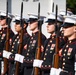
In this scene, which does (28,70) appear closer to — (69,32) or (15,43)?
(15,43)

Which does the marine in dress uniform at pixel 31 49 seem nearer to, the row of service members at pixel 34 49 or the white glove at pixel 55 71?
the row of service members at pixel 34 49

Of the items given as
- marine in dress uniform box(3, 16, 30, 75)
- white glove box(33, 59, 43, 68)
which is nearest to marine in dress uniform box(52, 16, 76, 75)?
white glove box(33, 59, 43, 68)

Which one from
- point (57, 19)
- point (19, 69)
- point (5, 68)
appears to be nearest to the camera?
point (57, 19)

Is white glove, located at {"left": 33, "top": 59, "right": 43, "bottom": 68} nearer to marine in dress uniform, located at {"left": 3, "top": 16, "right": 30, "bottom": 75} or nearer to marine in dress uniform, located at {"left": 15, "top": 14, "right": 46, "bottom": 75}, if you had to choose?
marine in dress uniform, located at {"left": 15, "top": 14, "right": 46, "bottom": 75}

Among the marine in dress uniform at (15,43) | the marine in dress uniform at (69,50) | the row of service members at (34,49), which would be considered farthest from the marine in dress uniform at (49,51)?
the marine in dress uniform at (15,43)

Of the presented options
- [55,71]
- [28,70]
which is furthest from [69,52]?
[28,70]

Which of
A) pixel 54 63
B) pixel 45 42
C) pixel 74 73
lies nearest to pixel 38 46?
pixel 45 42

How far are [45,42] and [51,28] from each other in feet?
1.14

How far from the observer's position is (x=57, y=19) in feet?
22.2

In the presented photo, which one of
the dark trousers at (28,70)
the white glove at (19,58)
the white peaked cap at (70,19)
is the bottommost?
the dark trousers at (28,70)

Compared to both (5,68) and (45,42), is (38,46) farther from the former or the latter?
(5,68)

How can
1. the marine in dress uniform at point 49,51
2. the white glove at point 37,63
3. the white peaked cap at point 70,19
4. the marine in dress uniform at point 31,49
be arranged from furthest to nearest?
the marine in dress uniform at point 31,49 < the white glove at point 37,63 < the marine in dress uniform at point 49,51 < the white peaked cap at point 70,19

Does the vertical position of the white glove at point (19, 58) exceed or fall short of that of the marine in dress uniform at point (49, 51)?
it falls short

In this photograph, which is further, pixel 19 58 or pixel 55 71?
pixel 19 58
